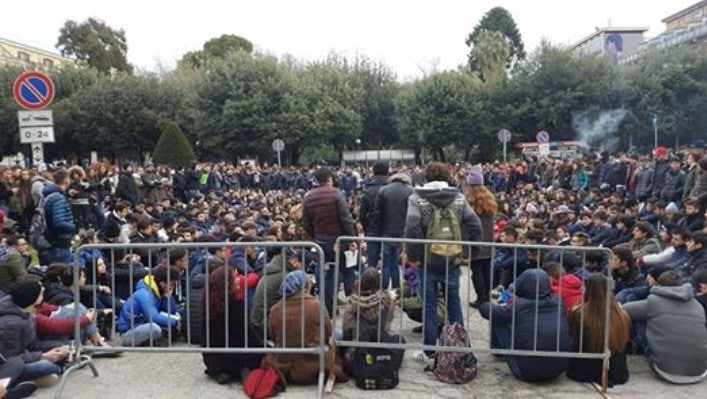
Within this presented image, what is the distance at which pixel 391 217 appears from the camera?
26.8ft

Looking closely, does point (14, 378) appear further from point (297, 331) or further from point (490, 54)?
point (490, 54)

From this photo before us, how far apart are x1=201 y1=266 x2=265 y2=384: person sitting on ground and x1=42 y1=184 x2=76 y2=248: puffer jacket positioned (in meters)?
3.68

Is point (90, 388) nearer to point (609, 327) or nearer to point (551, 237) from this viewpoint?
point (609, 327)

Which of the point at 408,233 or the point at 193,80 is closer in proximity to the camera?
the point at 408,233

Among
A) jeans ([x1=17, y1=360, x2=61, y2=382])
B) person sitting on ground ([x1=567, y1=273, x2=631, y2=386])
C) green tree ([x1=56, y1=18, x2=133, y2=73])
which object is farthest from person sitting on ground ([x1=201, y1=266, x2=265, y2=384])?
green tree ([x1=56, y1=18, x2=133, y2=73])

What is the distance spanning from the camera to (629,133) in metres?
40.9

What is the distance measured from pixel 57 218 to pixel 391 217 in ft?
14.4

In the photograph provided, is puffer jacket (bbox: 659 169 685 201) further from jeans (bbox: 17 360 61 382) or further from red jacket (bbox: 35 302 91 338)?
jeans (bbox: 17 360 61 382)

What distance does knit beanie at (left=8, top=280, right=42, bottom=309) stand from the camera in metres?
5.75

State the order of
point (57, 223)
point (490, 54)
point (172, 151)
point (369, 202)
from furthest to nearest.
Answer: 1. point (490, 54)
2. point (172, 151)
3. point (369, 202)
4. point (57, 223)

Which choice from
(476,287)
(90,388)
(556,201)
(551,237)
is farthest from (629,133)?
(90,388)

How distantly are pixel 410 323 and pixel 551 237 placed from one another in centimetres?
350

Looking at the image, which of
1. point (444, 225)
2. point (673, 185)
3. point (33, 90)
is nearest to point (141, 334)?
point (444, 225)

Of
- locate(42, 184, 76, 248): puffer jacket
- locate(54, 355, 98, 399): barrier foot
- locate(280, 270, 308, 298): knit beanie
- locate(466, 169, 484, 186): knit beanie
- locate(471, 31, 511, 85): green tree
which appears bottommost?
locate(54, 355, 98, 399): barrier foot
